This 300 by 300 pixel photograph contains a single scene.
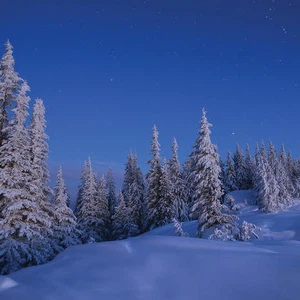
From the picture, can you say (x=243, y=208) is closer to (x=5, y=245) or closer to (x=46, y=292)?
(x=5, y=245)

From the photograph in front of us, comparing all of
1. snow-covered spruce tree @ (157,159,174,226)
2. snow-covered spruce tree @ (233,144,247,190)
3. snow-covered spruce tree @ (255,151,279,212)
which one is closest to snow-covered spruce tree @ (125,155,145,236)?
snow-covered spruce tree @ (157,159,174,226)

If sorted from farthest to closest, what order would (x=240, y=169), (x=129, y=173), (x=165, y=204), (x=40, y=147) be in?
(x=240, y=169) < (x=129, y=173) < (x=165, y=204) < (x=40, y=147)

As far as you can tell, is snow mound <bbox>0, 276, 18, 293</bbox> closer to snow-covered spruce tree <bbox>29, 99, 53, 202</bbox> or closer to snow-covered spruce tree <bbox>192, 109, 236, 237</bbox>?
snow-covered spruce tree <bbox>29, 99, 53, 202</bbox>

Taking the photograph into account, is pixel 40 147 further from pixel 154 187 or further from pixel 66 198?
pixel 154 187

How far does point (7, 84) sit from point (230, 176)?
57.4 meters

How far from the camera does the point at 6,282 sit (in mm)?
5984

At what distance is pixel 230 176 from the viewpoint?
217 feet

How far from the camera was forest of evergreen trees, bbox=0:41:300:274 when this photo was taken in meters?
16.0

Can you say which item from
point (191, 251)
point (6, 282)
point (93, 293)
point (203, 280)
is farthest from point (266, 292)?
point (6, 282)

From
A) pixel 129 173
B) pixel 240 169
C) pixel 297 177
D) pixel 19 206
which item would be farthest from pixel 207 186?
pixel 297 177

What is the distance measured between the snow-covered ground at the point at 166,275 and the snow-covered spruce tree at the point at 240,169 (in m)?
63.3

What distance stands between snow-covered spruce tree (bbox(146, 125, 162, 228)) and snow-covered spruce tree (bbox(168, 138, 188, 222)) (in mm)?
2447

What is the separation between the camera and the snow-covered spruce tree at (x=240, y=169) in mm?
66875

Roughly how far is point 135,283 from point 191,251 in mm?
1749
